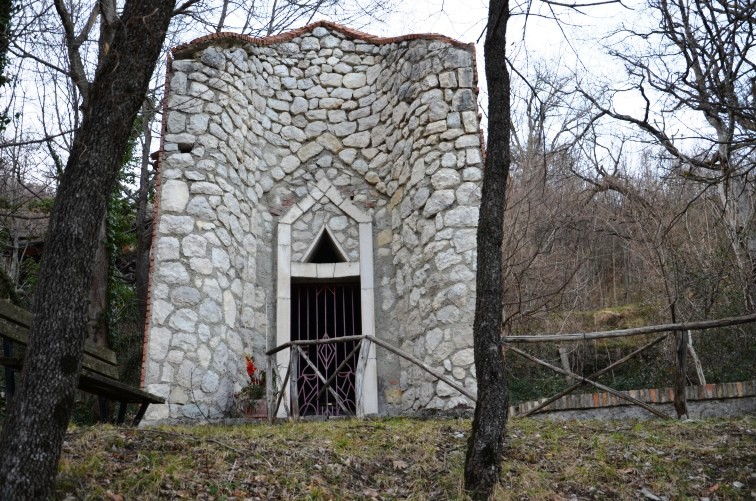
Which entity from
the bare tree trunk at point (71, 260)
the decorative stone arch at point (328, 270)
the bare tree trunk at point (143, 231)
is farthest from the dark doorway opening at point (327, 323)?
the bare tree trunk at point (71, 260)

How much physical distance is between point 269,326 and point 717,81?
5631 mm

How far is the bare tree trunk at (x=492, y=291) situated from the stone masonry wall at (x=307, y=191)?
122 inches

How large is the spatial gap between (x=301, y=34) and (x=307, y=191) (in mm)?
2287

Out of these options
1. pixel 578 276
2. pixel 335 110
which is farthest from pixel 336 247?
pixel 578 276

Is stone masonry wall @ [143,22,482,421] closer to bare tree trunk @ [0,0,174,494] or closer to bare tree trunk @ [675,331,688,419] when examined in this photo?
bare tree trunk @ [675,331,688,419]

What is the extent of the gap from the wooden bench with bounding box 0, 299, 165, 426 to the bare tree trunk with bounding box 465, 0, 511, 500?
8.23 ft

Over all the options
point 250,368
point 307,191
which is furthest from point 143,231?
point 250,368

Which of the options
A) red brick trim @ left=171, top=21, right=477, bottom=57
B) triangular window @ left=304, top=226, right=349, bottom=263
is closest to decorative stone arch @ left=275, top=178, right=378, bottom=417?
triangular window @ left=304, top=226, right=349, bottom=263

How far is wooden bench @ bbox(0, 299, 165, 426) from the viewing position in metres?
4.32

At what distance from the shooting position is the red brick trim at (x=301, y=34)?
9.02 meters

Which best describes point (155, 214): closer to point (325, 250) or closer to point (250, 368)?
point (250, 368)

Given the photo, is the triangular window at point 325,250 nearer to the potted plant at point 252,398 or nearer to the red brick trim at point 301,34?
the potted plant at point 252,398

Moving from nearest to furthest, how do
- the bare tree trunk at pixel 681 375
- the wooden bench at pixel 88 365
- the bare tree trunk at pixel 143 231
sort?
the wooden bench at pixel 88 365 < the bare tree trunk at pixel 681 375 < the bare tree trunk at pixel 143 231

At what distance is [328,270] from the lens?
9.38 metres
